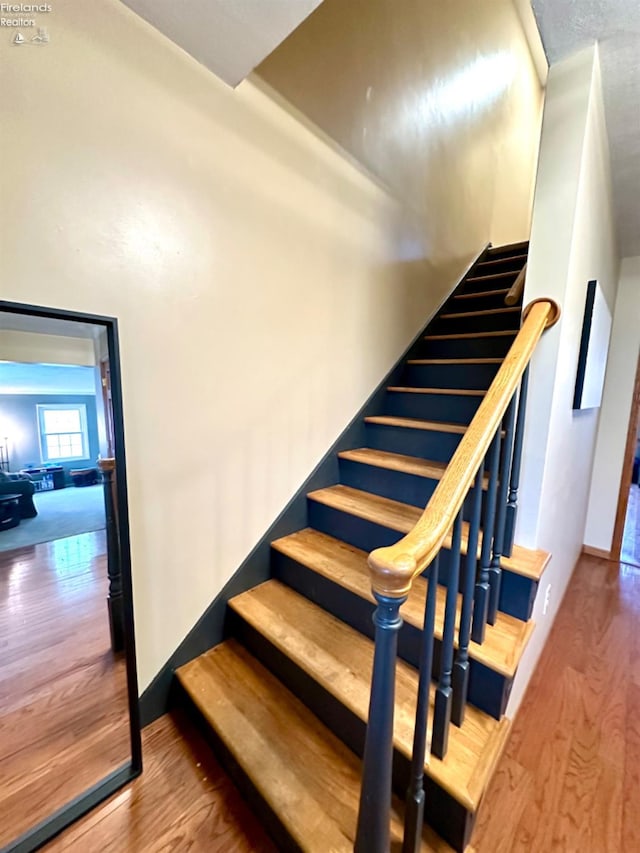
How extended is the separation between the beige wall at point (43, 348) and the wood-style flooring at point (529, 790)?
1.41 meters

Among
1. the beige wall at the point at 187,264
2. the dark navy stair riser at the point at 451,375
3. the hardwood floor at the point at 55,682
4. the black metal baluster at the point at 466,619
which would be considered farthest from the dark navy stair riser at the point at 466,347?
the hardwood floor at the point at 55,682

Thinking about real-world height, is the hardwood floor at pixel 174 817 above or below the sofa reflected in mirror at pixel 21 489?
below

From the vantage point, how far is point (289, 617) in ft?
4.99

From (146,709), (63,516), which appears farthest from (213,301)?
(146,709)

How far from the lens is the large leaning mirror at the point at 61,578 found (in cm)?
108

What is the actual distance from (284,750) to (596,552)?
3.16 metres

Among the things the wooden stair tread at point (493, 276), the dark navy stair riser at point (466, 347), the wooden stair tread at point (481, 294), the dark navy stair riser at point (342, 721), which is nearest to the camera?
the dark navy stair riser at point (342, 721)

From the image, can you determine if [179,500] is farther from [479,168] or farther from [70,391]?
[479,168]

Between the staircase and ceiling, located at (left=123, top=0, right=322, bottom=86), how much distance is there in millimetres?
1486

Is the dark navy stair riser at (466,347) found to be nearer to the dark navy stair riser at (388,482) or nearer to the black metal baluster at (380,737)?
the dark navy stair riser at (388,482)

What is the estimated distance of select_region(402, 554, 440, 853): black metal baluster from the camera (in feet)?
2.60

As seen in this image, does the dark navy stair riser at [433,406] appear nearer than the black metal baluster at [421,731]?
No

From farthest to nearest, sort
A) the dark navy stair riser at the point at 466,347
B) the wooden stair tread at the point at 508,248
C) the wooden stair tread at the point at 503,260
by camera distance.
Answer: the wooden stair tread at the point at 508,248 → the wooden stair tread at the point at 503,260 → the dark navy stair riser at the point at 466,347

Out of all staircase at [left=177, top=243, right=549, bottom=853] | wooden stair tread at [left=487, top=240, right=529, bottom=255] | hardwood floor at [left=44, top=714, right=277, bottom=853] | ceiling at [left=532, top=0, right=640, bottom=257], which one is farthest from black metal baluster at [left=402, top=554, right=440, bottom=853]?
wooden stair tread at [left=487, top=240, right=529, bottom=255]
